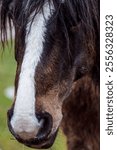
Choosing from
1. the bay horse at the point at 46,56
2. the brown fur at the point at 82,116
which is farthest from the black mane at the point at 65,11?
the brown fur at the point at 82,116

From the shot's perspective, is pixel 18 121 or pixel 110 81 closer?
pixel 18 121

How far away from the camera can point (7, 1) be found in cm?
166

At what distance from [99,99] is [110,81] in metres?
0.07

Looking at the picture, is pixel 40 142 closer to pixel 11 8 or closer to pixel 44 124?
pixel 44 124

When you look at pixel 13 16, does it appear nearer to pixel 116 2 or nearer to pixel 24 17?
pixel 24 17

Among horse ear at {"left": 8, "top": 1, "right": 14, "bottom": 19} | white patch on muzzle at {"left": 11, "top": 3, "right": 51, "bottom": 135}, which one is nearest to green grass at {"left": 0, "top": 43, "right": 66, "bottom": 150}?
horse ear at {"left": 8, "top": 1, "right": 14, "bottom": 19}

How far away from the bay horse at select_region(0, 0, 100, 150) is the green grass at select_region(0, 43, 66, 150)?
1.05 feet

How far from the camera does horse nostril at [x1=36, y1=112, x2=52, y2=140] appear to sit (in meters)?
1.51

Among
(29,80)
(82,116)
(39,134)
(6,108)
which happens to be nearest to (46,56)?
(29,80)

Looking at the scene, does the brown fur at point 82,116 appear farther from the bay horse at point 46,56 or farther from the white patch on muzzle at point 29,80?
the white patch on muzzle at point 29,80

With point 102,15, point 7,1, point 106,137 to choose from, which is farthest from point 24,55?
point 106,137

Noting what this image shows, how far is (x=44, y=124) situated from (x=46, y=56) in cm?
16

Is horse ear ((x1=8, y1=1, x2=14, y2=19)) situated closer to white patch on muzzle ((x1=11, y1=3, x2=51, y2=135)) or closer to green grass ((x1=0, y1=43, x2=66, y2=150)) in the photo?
white patch on muzzle ((x1=11, y1=3, x2=51, y2=135))

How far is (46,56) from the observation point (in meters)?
1.56
